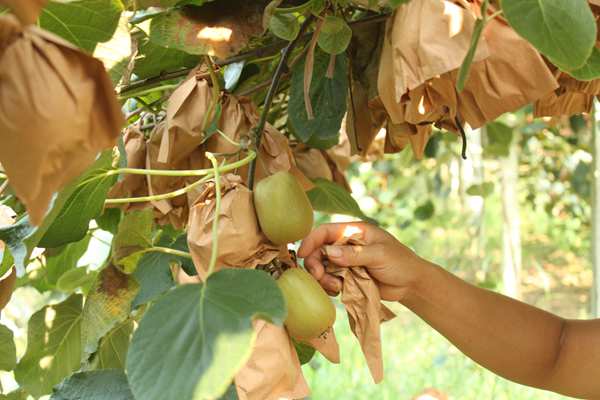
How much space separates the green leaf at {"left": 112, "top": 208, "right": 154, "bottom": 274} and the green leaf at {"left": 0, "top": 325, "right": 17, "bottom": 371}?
0.42 feet

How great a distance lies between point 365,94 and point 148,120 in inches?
9.9

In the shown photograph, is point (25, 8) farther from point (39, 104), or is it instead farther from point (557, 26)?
point (557, 26)

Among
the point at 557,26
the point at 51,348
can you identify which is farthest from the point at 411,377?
the point at 557,26

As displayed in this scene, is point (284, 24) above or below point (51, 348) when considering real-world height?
above

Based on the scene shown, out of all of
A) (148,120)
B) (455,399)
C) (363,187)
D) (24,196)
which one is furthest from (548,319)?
(363,187)

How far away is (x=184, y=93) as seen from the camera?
75 centimetres

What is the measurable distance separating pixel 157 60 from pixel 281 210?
0.91 ft

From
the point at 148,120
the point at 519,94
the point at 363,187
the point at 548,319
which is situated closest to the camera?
the point at 519,94

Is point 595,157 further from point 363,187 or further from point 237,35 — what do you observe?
point 363,187

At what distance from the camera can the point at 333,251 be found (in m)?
0.76

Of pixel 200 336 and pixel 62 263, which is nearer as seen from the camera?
pixel 200 336

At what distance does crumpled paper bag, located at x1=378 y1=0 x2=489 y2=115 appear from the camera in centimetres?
57

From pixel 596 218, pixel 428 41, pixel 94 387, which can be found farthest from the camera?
pixel 596 218

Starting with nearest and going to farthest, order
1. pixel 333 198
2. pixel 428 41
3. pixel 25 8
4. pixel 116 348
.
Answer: pixel 25 8 → pixel 428 41 → pixel 116 348 → pixel 333 198
